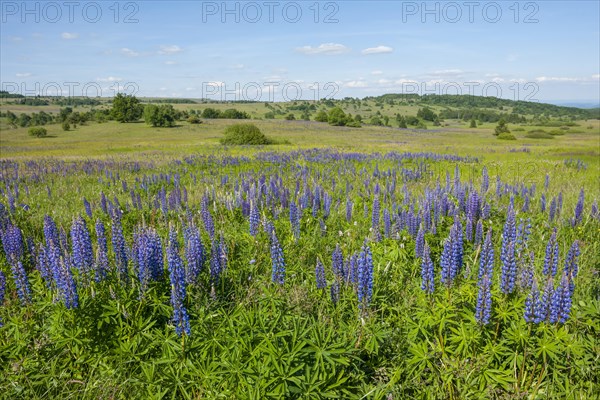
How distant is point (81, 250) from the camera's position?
3.77 metres

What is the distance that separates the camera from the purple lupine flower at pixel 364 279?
347 cm

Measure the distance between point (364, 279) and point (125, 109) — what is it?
86.7 m

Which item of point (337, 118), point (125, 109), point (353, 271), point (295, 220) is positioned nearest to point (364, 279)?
point (353, 271)

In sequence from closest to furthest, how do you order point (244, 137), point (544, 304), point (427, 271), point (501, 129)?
point (544, 304) < point (427, 271) < point (244, 137) < point (501, 129)

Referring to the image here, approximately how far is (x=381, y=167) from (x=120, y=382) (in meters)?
13.6

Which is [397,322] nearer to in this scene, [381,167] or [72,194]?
[72,194]

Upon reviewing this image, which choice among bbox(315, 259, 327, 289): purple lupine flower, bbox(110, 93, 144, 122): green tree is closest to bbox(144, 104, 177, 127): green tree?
bbox(110, 93, 144, 122): green tree

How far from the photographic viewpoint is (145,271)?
339 centimetres

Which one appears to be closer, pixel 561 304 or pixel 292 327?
pixel 561 304

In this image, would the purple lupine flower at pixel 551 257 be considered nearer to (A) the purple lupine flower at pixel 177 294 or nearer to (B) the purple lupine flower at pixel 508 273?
(B) the purple lupine flower at pixel 508 273

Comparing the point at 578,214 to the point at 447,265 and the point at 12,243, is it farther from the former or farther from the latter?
the point at 12,243

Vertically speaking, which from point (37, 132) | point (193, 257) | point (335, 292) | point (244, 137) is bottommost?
point (335, 292)

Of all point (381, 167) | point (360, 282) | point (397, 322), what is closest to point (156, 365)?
point (360, 282)

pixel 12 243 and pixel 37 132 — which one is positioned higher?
pixel 37 132
